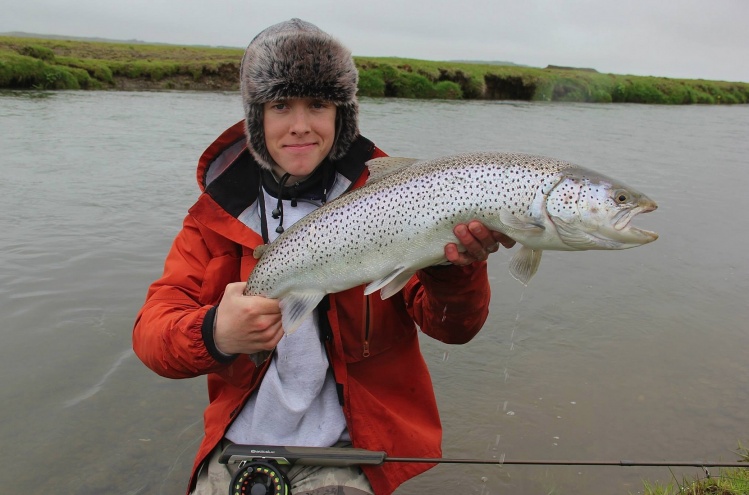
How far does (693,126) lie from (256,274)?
24.6 meters

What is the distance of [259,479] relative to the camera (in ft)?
8.38

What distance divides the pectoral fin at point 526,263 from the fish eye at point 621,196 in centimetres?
35

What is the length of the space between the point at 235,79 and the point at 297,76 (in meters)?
30.3

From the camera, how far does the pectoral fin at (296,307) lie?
252cm

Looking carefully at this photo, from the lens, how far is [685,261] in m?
7.76

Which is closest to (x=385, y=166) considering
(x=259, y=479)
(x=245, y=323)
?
(x=245, y=323)

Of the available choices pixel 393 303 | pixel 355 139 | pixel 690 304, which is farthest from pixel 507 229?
pixel 690 304

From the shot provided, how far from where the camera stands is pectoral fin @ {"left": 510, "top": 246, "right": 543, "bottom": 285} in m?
2.52

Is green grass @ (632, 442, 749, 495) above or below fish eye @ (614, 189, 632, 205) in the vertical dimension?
below

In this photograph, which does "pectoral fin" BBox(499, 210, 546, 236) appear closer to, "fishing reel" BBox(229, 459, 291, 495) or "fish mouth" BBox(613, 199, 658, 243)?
"fish mouth" BBox(613, 199, 658, 243)

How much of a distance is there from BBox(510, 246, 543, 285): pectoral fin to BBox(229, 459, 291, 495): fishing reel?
1.21 metres

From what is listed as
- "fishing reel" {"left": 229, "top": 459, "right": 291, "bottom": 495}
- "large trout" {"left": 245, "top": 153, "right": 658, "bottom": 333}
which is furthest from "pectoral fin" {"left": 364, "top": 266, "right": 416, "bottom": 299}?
"fishing reel" {"left": 229, "top": 459, "right": 291, "bottom": 495}

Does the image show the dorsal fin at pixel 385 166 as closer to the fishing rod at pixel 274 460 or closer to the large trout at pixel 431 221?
the large trout at pixel 431 221

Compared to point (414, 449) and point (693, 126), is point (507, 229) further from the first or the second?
point (693, 126)
